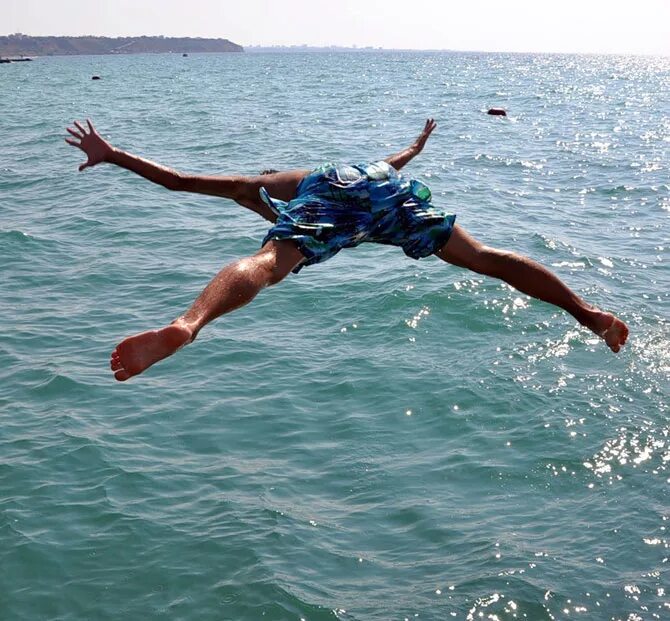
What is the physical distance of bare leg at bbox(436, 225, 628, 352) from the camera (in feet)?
21.3

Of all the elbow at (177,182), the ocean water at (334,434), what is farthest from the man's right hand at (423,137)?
the ocean water at (334,434)

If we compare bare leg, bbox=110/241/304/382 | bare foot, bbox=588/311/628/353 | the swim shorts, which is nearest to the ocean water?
bare foot, bbox=588/311/628/353

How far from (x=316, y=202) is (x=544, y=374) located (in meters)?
6.07

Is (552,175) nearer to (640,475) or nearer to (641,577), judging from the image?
(640,475)

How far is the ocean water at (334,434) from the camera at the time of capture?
740 cm

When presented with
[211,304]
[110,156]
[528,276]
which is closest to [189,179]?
[110,156]

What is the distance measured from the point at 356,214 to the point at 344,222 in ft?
0.39

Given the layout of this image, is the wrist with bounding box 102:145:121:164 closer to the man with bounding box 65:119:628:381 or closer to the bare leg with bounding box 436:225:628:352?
the man with bounding box 65:119:628:381

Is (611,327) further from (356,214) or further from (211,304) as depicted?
(211,304)

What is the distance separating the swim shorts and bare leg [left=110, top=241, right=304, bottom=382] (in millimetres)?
192

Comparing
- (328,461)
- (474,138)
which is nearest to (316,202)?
(328,461)

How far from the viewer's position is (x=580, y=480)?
351 inches

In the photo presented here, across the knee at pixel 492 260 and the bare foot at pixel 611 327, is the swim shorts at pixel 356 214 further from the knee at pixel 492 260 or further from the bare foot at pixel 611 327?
the bare foot at pixel 611 327

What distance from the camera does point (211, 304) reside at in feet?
17.0
